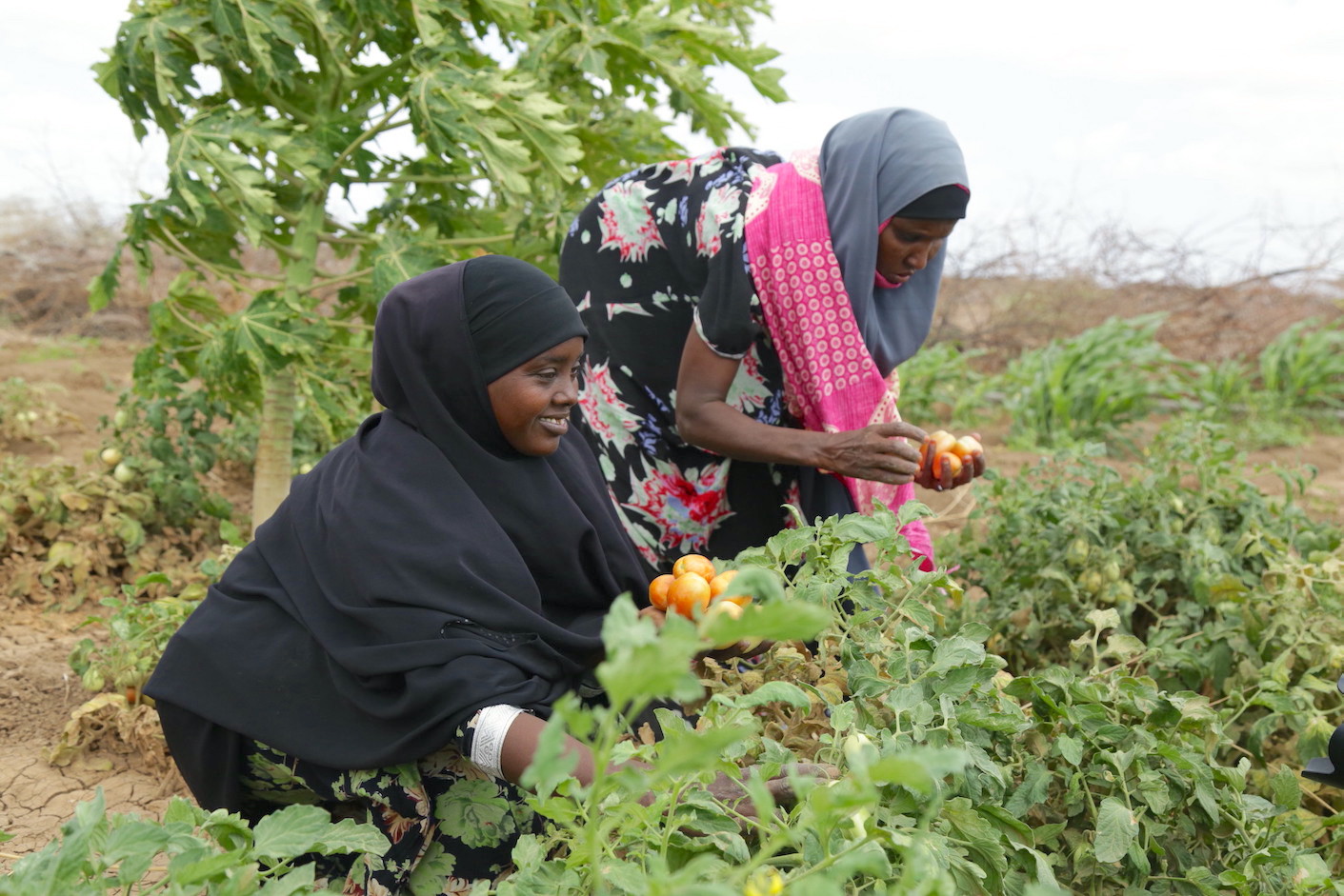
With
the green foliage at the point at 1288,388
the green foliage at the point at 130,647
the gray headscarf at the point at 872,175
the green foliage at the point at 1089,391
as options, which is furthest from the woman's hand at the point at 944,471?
the green foliage at the point at 1288,388

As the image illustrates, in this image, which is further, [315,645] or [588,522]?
[588,522]

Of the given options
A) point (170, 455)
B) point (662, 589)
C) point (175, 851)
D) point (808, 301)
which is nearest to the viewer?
point (175, 851)

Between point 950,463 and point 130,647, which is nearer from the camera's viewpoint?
point 950,463

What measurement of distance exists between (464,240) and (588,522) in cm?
159

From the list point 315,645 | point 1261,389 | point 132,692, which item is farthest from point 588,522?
point 1261,389

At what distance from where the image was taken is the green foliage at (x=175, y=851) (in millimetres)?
1121

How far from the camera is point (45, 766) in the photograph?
9.02ft

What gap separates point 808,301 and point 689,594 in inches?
38.6

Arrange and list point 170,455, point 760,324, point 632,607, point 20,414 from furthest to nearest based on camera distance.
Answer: point 20,414 < point 170,455 < point 760,324 < point 632,607

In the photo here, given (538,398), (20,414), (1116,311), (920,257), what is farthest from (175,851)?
(1116,311)

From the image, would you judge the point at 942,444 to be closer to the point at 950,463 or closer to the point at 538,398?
the point at 950,463

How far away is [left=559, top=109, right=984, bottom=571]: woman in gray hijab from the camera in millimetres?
2551

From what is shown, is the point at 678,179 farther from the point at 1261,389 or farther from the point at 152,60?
the point at 1261,389

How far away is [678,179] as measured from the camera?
9.23ft
